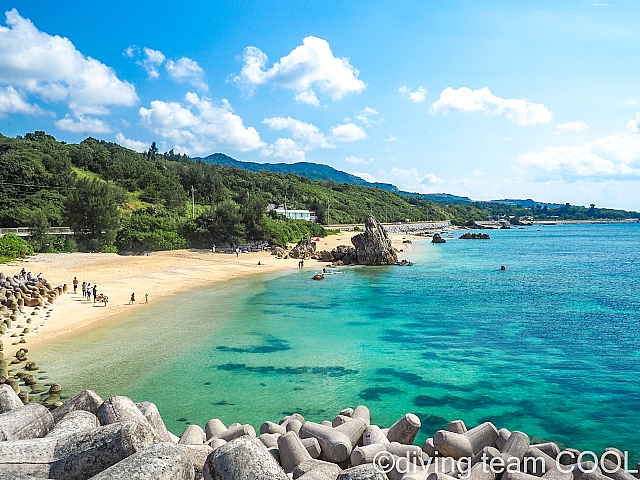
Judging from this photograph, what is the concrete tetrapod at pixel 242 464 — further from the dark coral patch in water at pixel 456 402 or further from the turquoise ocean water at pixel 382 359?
the dark coral patch in water at pixel 456 402

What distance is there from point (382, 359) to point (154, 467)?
57.0ft

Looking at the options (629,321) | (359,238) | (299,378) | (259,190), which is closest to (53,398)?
(299,378)

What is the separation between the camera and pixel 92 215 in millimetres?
57906

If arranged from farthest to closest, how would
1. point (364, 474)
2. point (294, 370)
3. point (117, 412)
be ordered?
point (294, 370) → point (117, 412) → point (364, 474)

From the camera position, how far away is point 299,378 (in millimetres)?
19000

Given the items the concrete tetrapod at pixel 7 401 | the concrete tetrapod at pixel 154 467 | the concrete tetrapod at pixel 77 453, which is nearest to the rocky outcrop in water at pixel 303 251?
the concrete tetrapod at pixel 7 401

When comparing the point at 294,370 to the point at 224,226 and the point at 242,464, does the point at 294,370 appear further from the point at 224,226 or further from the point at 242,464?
the point at 224,226

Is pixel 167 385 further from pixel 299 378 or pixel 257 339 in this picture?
pixel 257 339

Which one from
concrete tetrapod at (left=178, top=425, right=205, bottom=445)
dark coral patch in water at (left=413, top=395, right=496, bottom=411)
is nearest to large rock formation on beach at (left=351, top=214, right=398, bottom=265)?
dark coral patch in water at (left=413, top=395, right=496, bottom=411)

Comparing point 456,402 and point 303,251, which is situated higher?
point 303,251

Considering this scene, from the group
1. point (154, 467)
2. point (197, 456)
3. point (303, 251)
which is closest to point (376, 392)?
point (197, 456)

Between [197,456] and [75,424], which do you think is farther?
[75,424]

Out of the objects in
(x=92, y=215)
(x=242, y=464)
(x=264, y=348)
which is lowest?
(x=264, y=348)

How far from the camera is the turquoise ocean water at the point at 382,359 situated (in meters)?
15.8
